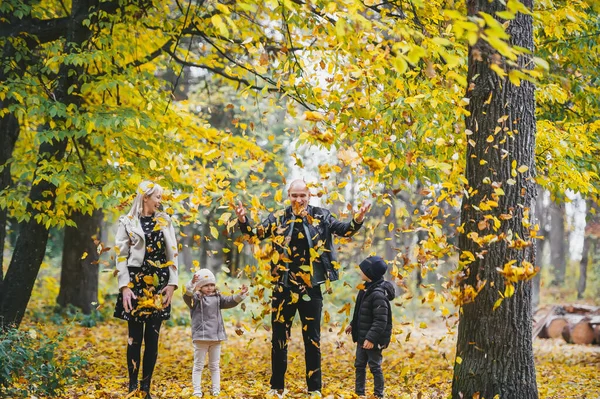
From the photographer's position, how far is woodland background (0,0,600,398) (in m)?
4.46

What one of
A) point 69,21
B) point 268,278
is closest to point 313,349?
point 268,278

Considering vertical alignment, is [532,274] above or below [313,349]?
above

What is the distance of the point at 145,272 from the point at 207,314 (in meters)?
0.91

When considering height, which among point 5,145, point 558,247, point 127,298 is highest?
point 5,145

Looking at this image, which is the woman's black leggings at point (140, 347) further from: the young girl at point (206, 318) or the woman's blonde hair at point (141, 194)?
the woman's blonde hair at point (141, 194)

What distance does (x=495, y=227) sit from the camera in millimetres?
4324

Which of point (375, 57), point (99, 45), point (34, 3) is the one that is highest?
point (34, 3)

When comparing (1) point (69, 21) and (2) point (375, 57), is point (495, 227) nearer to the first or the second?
(2) point (375, 57)

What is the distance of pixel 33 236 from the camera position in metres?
7.35

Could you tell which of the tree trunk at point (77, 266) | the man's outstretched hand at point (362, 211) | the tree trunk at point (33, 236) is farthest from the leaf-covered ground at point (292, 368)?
the tree trunk at point (33, 236)

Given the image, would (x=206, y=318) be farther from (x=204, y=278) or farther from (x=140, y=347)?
(x=140, y=347)

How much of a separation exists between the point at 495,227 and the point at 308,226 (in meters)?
1.62

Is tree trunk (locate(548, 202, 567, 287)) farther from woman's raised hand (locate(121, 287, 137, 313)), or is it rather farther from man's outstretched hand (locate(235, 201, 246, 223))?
woman's raised hand (locate(121, 287, 137, 313))

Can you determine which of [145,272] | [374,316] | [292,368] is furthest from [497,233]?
[292,368]
